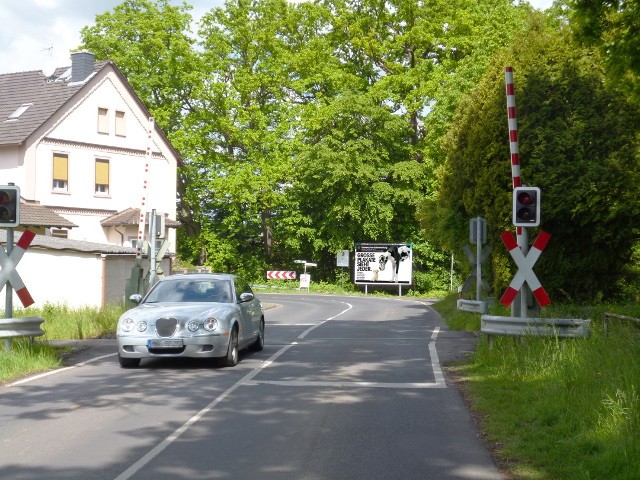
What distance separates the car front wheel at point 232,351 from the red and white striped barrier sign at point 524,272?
436cm

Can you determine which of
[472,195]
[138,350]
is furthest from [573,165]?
[138,350]

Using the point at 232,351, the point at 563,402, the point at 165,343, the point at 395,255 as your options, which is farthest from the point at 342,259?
the point at 563,402

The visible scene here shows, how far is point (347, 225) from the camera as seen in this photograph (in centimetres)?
5859

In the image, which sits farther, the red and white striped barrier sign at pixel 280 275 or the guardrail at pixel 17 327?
the red and white striped barrier sign at pixel 280 275

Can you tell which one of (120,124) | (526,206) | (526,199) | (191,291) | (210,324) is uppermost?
(120,124)

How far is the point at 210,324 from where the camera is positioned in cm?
1423

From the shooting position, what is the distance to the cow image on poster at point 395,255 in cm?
5766

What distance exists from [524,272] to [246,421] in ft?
18.8

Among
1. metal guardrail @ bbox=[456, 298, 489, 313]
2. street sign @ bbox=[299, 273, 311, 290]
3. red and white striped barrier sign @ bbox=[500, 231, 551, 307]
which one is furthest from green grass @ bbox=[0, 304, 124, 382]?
street sign @ bbox=[299, 273, 311, 290]

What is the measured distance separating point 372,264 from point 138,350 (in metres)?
44.6

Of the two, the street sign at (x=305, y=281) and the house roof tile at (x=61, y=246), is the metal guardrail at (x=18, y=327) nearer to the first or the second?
the house roof tile at (x=61, y=246)

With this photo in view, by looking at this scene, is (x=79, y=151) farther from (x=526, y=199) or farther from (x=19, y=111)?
(x=526, y=199)

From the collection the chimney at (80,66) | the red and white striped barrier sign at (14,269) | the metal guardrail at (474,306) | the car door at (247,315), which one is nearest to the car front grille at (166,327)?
the car door at (247,315)

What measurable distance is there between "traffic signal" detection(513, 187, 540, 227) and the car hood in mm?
4867
